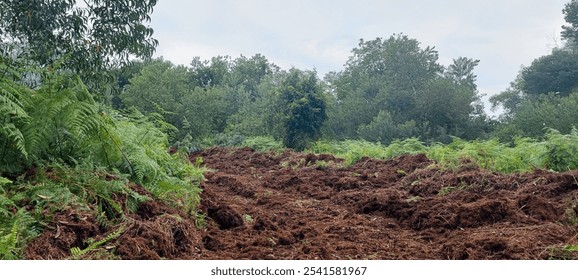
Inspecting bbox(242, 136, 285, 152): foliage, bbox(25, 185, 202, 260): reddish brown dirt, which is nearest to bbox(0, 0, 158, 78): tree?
bbox(25, 185, 202, 260): reddish brown dirt

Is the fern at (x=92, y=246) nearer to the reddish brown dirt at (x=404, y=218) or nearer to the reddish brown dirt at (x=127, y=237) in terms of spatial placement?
the reddish brown dirt at (x=127, y=237)

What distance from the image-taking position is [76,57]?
22.2ft

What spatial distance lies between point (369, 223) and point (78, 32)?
14.5 ft

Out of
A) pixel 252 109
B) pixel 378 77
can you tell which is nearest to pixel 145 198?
pixel 252 109

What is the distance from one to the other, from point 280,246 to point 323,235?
1.80ft

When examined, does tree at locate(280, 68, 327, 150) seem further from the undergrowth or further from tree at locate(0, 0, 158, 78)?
the undergrowth

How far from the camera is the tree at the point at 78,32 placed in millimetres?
6289

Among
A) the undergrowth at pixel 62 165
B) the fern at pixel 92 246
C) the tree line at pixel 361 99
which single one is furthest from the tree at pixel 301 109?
the fern at pixel 92 246

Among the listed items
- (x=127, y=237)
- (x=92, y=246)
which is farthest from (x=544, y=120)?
(x=92, y=246)

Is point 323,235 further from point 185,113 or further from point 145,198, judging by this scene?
point 185,113

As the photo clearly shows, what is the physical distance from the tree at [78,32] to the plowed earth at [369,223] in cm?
254

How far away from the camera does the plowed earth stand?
3.72 metres

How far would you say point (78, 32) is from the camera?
22.1 feet

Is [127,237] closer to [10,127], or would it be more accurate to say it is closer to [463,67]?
[10,127]
